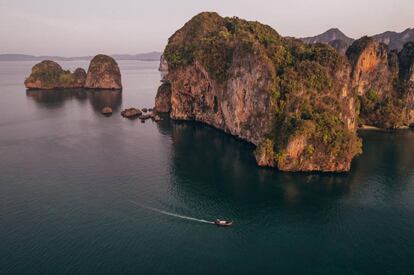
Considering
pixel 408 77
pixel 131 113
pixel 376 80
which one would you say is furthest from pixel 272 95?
pixel 408 77

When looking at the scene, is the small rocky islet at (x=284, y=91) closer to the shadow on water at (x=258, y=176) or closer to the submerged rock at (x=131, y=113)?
the submerged rock at (x=131, y=113)

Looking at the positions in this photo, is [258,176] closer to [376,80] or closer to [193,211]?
[193,211]

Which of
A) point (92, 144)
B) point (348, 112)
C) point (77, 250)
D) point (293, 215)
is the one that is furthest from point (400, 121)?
point (77, 250)

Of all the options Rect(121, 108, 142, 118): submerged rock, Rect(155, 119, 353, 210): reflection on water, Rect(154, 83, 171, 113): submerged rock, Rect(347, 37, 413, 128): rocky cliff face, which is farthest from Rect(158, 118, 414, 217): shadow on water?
Rect(154, 83, 171, 113): submerged rock

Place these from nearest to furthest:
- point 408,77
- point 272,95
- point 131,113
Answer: point 272,95, point 408,77, point 131,113

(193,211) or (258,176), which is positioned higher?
(258,176)

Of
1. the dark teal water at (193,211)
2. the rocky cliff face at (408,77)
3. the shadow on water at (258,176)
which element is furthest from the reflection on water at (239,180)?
the rocky cliff face at (408,77)

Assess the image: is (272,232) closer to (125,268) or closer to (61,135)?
(125,268)

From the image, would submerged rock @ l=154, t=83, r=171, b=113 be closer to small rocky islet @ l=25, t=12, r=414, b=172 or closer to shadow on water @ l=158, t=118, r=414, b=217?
small rocky islet @ l=25, t=12, r=414, b=172
